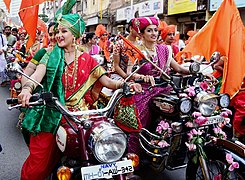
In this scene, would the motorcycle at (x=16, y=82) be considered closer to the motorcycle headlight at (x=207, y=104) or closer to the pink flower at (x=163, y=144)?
the pink flower at (x=163, y=144)

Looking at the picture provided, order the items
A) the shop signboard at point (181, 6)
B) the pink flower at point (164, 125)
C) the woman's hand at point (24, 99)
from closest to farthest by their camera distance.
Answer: the woman's hand at point (24, 99), the pink flower at point (164, 125), the shop signboard at point (181, 6)

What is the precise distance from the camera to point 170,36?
A: 641 centimetres

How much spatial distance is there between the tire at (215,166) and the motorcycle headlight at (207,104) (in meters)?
0.32

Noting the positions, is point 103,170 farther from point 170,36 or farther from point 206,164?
point 170,36

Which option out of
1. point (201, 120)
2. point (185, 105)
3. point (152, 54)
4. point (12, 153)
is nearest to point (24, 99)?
point (185, 105)

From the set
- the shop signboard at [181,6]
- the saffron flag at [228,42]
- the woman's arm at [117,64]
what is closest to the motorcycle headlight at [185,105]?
the saffron flag at [228,42]

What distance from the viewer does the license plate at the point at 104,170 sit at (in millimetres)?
2114

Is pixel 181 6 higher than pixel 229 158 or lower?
higher

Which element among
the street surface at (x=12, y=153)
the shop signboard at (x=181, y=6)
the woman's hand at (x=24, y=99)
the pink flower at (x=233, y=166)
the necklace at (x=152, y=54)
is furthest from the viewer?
the shop signboard at (x=181, y=6)

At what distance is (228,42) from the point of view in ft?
12.7

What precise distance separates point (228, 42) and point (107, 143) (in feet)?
7.66

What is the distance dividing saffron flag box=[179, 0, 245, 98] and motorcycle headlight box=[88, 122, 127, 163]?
214 cm

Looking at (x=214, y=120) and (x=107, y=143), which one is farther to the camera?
(x=214, y=120)

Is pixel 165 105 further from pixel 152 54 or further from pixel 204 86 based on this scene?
pixel 152 54
